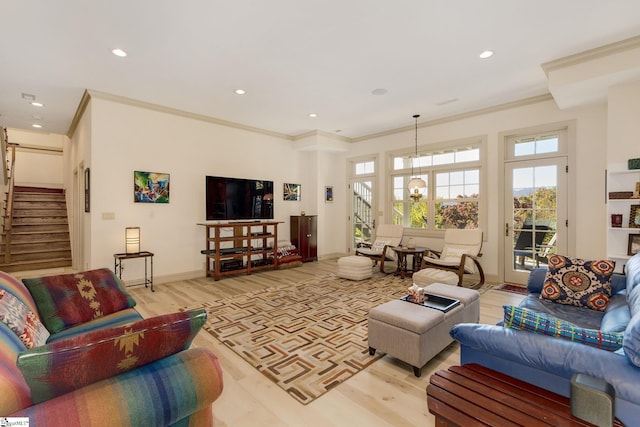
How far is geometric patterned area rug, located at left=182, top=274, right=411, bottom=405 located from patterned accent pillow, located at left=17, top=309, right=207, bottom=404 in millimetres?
1271

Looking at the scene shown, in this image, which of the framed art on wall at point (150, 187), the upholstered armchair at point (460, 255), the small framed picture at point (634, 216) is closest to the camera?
the small framed picture at point (634, 216)

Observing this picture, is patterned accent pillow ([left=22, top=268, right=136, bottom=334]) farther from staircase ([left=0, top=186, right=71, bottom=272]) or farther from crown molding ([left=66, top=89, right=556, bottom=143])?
staircase ([left=0, top=186, right=71, bottom=272])

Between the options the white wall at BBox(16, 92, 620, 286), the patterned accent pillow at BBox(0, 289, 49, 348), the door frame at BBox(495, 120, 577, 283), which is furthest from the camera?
the door frame at BBox(495, 120, 577, 283)

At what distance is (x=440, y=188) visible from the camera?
5.91 m

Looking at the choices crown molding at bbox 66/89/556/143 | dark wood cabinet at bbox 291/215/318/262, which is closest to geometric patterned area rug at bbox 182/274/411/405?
dark wood cabinet at bbox 291/215/318/262

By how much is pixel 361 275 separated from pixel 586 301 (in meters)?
3.02

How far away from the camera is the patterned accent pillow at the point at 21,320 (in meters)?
1.48

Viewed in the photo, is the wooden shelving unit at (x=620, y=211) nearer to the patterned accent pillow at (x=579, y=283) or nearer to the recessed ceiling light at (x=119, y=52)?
the patterned accent pillow at (x=579, y=283)

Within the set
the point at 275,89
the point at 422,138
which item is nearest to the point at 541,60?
the point at 422,138

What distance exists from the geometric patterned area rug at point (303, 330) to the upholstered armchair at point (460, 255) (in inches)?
25.3

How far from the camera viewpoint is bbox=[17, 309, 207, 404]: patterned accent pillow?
881mm

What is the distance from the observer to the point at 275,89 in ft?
14.3

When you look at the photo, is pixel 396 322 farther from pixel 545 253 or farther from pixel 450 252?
pixel 545 253

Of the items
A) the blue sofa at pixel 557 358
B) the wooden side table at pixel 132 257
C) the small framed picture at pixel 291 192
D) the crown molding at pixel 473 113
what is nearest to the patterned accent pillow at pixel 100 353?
Result: the blue sofa at pixel 557 358
